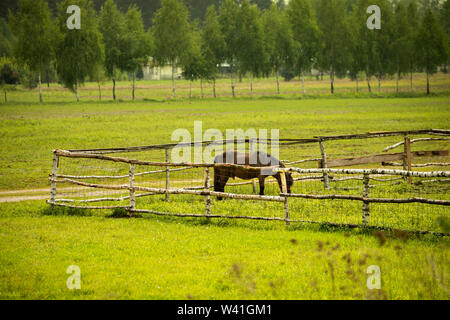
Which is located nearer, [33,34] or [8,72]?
[33,34]

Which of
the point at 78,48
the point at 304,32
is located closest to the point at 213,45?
the point at 304,32

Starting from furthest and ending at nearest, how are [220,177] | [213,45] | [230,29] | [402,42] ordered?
[213,45], [230,29], [402,42], [220,177]

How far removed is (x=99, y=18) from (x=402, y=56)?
43976 mm

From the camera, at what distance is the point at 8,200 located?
16031 millimetres

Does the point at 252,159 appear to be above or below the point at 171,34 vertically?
below

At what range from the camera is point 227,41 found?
254ft

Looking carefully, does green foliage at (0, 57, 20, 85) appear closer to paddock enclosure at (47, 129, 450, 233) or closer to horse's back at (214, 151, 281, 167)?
paddock enclosure at (47, 129, 450, 233)

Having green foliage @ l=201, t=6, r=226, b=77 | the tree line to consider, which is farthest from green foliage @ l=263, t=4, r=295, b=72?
green foliage @ l=201, t=6, r=226, b=77

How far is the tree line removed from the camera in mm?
69000

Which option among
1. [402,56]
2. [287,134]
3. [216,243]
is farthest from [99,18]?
[216,243]

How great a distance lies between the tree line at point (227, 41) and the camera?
69.0 meters

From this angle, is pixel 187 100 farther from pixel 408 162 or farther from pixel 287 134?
pixel 408 162

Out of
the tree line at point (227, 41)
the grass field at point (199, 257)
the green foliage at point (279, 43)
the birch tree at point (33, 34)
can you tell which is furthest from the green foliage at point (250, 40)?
the grass field at point (199, 257)

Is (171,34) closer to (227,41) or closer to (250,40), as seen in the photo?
(227,41)
